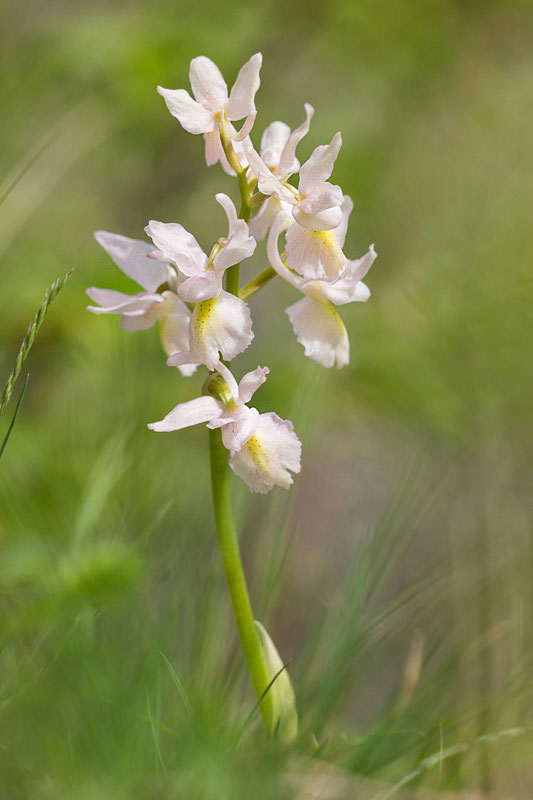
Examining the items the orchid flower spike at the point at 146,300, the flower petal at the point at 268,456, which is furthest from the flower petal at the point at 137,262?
the flower petal at the point at 268,456

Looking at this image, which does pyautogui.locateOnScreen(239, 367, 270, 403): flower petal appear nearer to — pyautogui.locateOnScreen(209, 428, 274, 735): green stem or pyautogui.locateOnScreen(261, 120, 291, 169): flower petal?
pyautogui.locateOnScreen(209, 428, 274, 735): green stem

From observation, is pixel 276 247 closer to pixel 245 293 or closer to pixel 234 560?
pixel 245 293

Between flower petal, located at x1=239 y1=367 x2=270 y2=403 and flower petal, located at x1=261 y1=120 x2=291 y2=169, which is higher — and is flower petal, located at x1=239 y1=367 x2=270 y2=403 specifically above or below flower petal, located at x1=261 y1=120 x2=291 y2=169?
below

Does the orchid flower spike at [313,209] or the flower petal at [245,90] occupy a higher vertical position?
the flower petal at [245,90]

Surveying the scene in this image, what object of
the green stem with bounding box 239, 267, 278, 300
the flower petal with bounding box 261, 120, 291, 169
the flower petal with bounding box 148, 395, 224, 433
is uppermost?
the flower petal with bounding box 261, 120, 291, 169

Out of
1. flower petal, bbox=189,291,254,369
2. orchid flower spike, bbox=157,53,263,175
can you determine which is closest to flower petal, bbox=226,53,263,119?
orchid flower spike, bbox=157,53,263,175

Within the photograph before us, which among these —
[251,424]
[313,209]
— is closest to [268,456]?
[251,424]

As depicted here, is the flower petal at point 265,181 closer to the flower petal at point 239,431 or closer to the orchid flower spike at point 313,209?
the orchid flower spike at point 313,209

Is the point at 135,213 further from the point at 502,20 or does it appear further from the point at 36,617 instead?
the point at 36,617
